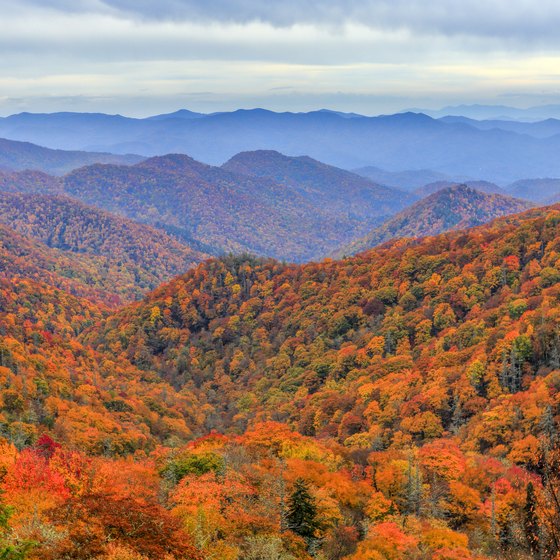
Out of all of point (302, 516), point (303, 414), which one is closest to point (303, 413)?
point (303, 414)

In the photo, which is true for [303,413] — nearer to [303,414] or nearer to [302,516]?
[303,414]

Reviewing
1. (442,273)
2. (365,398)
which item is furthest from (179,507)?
(442,273)

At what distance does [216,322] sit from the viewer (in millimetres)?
158375

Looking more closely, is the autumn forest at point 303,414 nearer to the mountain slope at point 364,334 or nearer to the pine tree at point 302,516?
the pine tree at point 302,516

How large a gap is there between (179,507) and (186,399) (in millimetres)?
82391

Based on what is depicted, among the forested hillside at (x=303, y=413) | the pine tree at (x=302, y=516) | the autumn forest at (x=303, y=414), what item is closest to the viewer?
the autumn forest at (x=303, y=414)

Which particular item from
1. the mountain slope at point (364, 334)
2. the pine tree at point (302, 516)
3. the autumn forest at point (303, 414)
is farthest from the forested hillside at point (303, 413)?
the mountain slope at point (364, 334)

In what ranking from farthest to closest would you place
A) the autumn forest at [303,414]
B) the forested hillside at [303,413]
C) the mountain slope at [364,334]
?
1. the mountain slope at [364,334]
2. the forested hillside at [303,413]
3. the autumn forest at [303,414]

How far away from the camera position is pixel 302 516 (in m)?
42.0

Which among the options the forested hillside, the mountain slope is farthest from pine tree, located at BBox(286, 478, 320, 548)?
the mountain slope

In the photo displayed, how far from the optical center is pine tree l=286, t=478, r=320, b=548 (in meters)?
41.9

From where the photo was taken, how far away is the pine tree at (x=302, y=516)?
41906mm

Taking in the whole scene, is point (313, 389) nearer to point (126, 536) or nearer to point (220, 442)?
point (220, 442)

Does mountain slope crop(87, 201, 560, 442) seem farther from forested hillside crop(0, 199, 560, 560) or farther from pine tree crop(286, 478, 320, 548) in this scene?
pine tree crop(286, 478, 320, 548)
